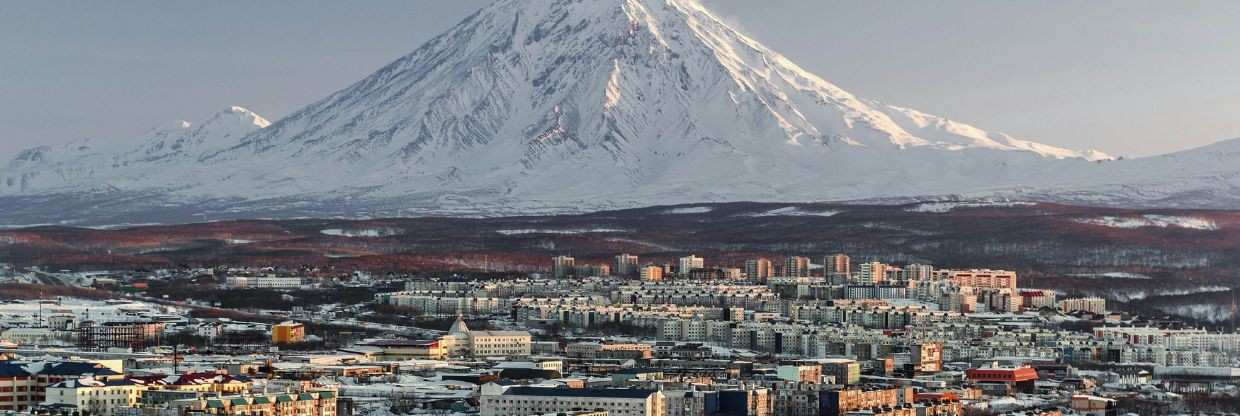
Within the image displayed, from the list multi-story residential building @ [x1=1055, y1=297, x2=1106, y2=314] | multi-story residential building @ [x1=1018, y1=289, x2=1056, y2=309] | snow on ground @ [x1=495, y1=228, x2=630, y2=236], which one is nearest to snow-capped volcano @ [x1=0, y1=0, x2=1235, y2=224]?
snow on ground @ [x1=495, y1=228, x2=630, y2=236]

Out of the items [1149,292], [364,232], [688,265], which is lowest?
[1149,292]

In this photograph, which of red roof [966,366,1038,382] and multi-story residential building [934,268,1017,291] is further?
multi-story residential building [934,268,1017,291]

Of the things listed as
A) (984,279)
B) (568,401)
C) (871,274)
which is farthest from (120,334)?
(984,279)

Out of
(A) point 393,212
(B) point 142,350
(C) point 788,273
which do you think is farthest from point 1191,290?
(A) point 393,212

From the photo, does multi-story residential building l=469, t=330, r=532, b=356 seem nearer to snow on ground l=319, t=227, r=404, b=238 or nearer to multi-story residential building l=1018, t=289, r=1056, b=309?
multi-story residential building l=1018, t=289, r=1056, b=309

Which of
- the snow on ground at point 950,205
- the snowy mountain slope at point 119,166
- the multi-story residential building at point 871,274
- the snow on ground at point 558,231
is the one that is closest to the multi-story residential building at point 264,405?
the multi-story residential building at point 871,274

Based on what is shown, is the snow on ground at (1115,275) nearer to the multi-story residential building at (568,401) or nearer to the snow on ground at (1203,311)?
the snow on ground at (1203,311)

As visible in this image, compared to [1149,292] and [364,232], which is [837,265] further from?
[364,232]
